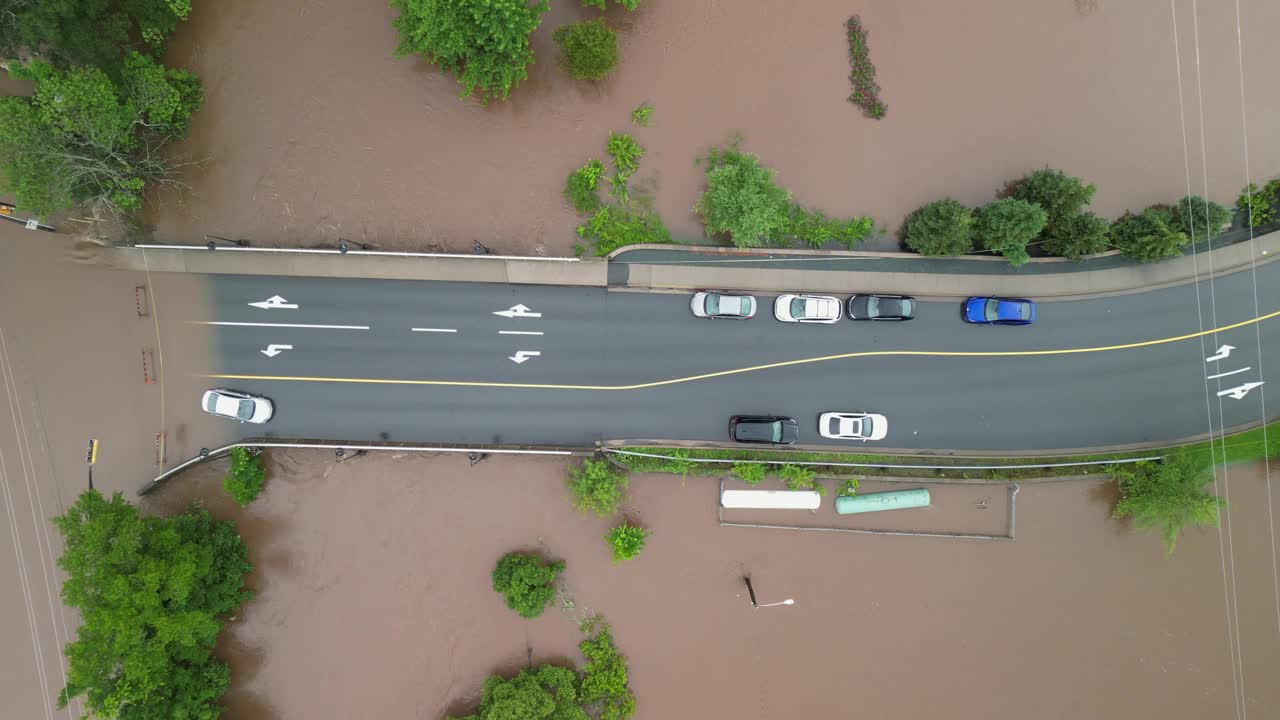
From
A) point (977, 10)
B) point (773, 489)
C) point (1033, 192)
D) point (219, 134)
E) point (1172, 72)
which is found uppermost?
point (977, 10)

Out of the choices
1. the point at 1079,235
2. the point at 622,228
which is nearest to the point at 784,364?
the point at 622,228

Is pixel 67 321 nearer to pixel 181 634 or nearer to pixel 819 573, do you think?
pixel 181 634

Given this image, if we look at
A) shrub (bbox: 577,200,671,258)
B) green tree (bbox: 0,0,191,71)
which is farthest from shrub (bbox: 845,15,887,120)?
green tree (bbox: 0,0,191,71)

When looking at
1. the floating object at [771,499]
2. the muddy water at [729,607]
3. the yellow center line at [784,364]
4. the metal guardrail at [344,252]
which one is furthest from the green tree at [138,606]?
the floating object at [771,499]

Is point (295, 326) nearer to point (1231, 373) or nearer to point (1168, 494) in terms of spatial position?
point (1168, 494)

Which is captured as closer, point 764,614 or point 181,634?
point 181,634

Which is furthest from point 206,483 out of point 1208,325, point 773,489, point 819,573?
point 1208,325
